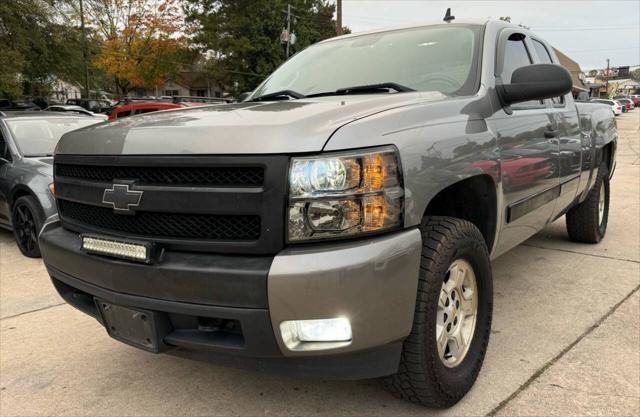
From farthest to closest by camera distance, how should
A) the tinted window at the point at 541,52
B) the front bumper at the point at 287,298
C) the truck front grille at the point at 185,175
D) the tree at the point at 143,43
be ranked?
1. the tree at the point at 143,43
2. the tinted window at the point at 541,52
3. the truck front grille at the point at 185,175
4. the front bumper at the point at 287,298

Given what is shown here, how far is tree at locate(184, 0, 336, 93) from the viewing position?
3488 centimetres

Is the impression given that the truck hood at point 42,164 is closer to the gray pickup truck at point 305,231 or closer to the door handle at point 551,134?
the gray pickup truck at point 305,231

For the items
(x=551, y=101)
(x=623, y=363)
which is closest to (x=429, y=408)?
(x=623, y=363)

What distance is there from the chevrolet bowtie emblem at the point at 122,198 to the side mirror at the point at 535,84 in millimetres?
1969

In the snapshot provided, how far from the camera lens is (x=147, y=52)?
34688 mm

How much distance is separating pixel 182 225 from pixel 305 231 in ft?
1.68

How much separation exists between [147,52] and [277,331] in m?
36.3

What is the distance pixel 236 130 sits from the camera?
1.99 meters

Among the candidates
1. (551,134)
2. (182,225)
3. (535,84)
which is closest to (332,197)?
(182,225)

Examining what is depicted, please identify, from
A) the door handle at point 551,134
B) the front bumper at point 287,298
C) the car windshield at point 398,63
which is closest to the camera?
the front bumper at point 287,298

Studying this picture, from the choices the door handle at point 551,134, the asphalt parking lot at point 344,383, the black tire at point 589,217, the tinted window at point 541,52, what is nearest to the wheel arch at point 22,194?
the asphalt parking lot at point 344,383

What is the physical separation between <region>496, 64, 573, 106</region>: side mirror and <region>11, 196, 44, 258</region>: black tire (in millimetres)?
4506

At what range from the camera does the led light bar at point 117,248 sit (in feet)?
6.76

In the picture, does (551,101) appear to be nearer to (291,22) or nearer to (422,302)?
(422,302)
